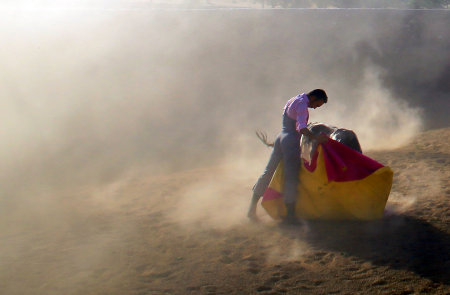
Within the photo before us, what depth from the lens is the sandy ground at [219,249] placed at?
15.3ft

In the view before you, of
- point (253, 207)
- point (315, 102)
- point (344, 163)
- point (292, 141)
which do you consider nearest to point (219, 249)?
point (253, 207)

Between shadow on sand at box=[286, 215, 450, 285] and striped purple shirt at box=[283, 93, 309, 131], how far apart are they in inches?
46.2

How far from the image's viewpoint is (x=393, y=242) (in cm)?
539

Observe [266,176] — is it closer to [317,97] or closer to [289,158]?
[289,158]

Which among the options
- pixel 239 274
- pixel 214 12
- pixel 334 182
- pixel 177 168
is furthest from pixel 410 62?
pixel 239 274

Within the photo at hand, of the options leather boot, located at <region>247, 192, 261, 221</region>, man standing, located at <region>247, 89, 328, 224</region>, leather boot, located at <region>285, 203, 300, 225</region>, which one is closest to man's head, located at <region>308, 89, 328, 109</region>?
man standing, located at <region>247, 89, 328, 224</region>

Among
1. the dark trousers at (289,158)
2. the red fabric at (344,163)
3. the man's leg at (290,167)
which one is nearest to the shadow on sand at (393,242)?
the man's leg at (290,167)

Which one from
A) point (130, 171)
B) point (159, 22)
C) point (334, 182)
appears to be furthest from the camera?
point (159, 22)

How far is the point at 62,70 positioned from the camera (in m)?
12.6

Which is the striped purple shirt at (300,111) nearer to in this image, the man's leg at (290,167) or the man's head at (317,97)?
the man's head at (317,97)

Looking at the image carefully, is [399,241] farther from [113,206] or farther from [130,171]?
[130,171]

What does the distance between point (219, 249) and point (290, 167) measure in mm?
1228

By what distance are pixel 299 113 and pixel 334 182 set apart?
0.86 metres

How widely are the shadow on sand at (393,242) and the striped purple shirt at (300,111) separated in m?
1.17
